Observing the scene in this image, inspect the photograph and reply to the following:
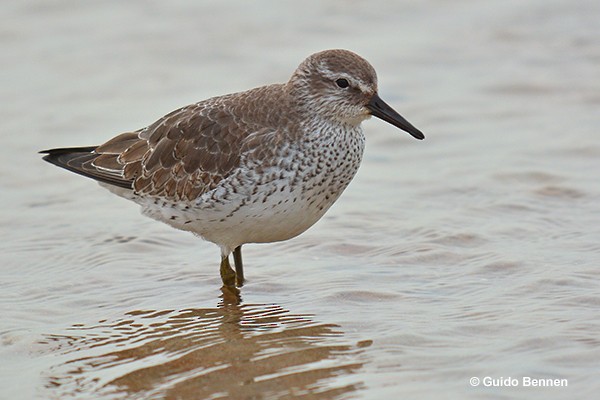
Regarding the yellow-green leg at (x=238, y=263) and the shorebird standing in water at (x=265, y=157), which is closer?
the shorebird standing in water at (x=265, y=157)

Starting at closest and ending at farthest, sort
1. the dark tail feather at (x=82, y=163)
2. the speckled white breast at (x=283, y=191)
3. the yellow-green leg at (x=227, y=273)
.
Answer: the speckled white breast at (x=283, y=191), the yellow-green leg at (x=227, y=273), the dark tail feather at (x=82, y=163)

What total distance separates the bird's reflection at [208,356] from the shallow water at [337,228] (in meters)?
0.02

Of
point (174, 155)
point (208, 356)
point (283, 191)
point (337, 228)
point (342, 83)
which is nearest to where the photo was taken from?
point (208, 356)

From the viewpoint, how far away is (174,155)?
28.2ft

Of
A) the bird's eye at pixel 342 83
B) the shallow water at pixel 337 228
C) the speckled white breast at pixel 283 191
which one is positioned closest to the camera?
the shallow water at pixel 337 228

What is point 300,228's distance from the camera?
8.02 meters

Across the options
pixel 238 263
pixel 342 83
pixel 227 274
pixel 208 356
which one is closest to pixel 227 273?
pixel 227 274

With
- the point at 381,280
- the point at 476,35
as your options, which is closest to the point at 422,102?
the point at 476,35

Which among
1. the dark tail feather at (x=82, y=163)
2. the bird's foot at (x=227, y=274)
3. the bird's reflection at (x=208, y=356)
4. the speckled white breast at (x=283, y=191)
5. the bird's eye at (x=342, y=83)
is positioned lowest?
the bird's reflection at (x=208, y=356)

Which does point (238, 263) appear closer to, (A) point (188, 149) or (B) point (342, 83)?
(A) point (188, 149)

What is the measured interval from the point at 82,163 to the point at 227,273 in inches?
64.9

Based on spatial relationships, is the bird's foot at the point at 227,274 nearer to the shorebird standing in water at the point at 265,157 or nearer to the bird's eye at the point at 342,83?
the shorebird standing in water at the point at 265,157

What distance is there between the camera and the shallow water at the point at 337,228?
670 centimetres

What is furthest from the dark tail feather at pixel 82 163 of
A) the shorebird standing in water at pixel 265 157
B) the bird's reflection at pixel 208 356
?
the bird's reflection at pixel 208 356
